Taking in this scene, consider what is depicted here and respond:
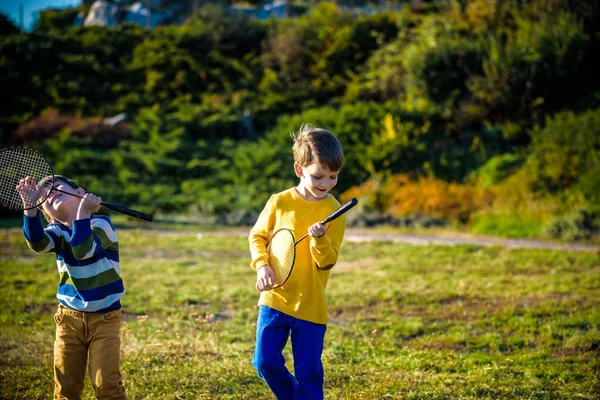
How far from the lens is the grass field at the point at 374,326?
4.52 metres

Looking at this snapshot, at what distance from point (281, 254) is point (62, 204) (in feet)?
4.36

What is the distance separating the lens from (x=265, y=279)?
11.2ft

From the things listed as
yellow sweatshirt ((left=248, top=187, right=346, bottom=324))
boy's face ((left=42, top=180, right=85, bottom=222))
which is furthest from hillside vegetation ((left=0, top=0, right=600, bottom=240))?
boy's face ((left=42, top=180, right=85, bottom=222))

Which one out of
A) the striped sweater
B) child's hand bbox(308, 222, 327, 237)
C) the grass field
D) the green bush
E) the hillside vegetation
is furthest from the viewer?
the hillside vegetation

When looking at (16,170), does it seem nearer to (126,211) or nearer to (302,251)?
(126,211)

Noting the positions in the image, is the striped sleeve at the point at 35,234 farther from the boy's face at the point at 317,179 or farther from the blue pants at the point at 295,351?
the boy's face at the point at 317,179

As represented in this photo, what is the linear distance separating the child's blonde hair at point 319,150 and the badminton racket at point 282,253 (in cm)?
31

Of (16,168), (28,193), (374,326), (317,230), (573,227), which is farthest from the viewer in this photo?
(573,227)

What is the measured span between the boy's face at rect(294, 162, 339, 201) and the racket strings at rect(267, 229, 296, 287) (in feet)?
0.97

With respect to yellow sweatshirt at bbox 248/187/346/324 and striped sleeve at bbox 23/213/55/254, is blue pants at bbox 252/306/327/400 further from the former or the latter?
striped sleeve at bbox 23/213/55/254

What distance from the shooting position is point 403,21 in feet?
80.3

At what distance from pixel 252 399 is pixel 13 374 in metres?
1.89

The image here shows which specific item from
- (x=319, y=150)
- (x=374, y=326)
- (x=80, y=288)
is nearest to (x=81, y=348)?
(x=80, y=288)

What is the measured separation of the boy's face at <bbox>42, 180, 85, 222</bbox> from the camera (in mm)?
3596
